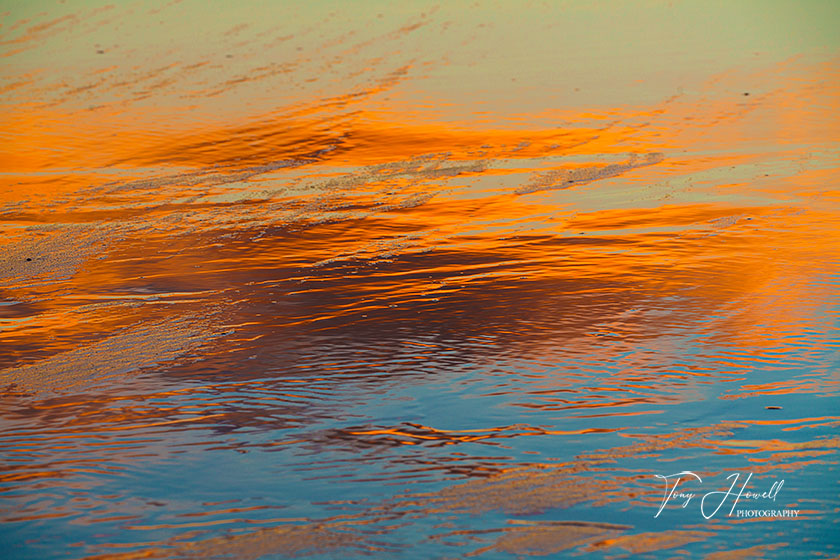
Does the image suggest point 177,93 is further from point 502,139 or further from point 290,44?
point 502,139

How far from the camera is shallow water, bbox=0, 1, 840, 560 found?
1918 millimetres

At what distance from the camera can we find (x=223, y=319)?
3.00 meters

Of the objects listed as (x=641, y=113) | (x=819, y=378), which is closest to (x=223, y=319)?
(x=819, y=378)

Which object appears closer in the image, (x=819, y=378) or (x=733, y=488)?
(x=733, y=488)

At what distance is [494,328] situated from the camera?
2.90 meters

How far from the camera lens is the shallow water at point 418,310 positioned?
1918 millimetres

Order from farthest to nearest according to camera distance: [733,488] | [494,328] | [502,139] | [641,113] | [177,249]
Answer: [641,113] < [502,139] < [177,249] < [494,328] < [733,488]

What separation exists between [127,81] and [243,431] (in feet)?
16.3

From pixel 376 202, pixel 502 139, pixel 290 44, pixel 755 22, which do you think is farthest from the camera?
pixel 755 22

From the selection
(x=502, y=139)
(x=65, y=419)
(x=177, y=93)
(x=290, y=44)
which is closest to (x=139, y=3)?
(x=290, y=44)

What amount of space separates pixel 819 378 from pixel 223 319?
1.80 metres

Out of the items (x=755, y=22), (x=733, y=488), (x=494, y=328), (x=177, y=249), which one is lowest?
(x=733, y=488)

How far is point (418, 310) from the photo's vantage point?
306 centimetres

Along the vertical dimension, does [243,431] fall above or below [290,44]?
below
